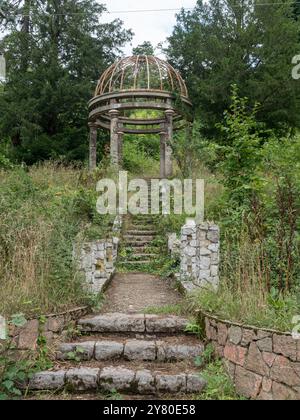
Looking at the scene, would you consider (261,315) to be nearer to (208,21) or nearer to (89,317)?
(89,317)

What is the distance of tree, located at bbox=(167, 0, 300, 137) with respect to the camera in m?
11.4

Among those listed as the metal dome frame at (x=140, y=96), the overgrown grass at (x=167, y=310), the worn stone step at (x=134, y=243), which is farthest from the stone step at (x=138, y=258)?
the metal dome frame at (x=140, y=96)

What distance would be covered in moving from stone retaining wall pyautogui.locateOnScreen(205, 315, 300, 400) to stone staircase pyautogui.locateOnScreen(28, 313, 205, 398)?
0.37 m

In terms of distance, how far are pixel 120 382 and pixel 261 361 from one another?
4.31ft

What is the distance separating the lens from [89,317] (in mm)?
4918

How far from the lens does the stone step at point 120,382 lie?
385 centimetres

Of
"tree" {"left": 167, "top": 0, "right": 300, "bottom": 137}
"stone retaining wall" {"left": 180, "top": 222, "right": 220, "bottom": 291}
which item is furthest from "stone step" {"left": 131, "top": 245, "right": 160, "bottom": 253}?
"tree" {"left": 167, "top": 0, "right": 300, "bottom": 137}

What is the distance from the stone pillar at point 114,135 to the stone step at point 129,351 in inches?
309

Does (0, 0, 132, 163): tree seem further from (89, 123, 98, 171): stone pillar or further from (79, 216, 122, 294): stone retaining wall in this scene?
(79, 216, 122, 294): stone retaining wall

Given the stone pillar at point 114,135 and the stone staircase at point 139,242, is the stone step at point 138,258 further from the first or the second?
the stone pillar at point 114,135

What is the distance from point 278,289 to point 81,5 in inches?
542

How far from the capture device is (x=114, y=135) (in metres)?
12.0

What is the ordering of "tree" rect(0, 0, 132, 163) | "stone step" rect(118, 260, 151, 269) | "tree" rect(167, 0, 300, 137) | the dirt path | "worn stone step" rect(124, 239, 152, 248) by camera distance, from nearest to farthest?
the dirt path → "stone step" rect(118, 260, 151, 269) → "worn stone step" rect(124, 239, 152, 248) → "tree" rect(167, 0, 300, 137) → "tree" rect(0, 0, 132, 163)

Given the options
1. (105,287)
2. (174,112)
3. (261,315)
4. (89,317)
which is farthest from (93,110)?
(261,315)
